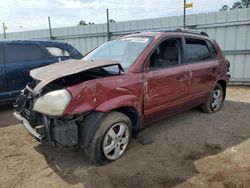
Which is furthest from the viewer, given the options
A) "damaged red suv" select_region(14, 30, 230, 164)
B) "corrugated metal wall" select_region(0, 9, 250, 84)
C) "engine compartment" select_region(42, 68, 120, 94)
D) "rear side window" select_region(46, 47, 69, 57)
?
"corrugated metal wall" select_region(0, 9, 250, 84)

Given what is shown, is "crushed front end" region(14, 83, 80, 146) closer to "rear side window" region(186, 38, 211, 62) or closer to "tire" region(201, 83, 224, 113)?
"rear side window" region(186, 38, 211, 62)

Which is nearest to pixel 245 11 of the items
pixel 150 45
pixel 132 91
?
pixel 150 45

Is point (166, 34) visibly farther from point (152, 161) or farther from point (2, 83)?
point (2, 83)

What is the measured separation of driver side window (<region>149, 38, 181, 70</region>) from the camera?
13.0 feet

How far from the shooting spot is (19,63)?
229 inches

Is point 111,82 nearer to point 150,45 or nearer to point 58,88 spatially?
point 58,88

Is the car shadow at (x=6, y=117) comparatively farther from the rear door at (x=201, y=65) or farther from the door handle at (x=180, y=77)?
the rear door at (x=201, y=65)

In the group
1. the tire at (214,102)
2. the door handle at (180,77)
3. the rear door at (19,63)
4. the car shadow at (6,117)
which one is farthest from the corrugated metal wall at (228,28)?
the car shadow at (6,117)

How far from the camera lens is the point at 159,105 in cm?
405

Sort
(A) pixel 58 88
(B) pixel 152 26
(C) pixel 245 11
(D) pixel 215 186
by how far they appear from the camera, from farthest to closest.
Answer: (B) pixel 152 26, (C) pixel 245 11, (A) pixel 58 88, (D) pixel 215 186

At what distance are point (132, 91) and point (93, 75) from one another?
1.95 feet

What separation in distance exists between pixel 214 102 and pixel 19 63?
15.0 ft

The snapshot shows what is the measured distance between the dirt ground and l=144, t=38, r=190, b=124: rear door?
1.56 ft

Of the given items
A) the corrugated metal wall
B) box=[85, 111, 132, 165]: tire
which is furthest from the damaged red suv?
the corrugated metal wall
